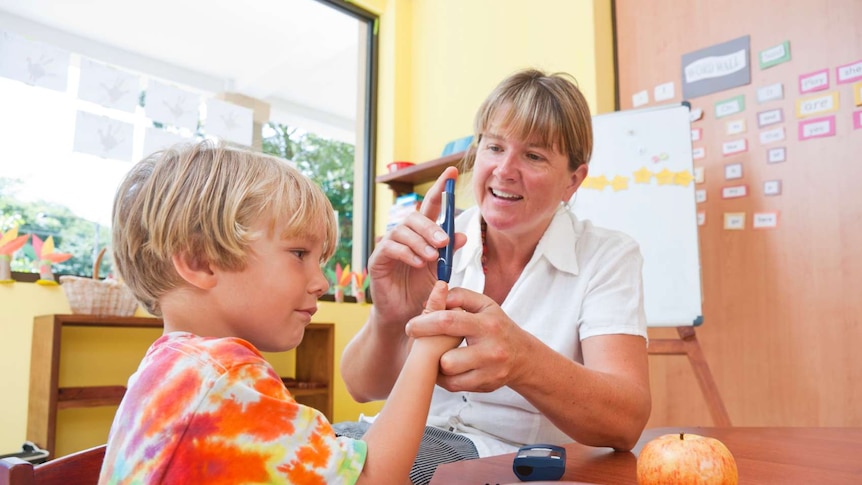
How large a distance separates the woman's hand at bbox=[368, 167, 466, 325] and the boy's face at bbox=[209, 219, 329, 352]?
17 centimetres

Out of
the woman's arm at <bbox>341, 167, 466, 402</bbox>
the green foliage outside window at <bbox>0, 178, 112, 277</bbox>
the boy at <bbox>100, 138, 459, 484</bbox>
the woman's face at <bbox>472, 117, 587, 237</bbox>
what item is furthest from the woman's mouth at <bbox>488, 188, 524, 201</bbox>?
the green foliage outside window at <bbox>0, 178, 112, 277</bbox>

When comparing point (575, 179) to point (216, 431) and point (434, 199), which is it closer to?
point (434, 199)

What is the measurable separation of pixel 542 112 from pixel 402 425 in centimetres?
77

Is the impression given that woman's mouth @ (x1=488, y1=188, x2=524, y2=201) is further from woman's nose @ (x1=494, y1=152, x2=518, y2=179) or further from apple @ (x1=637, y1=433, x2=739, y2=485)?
apple @ (x1=637, y1=433, x2=739, y2=485)

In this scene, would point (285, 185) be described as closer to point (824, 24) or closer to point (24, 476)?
point (24, 476)

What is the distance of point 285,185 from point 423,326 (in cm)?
23

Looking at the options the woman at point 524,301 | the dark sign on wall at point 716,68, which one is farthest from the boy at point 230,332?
the dark sign on wall at point 716,68

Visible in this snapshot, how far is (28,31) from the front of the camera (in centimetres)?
272

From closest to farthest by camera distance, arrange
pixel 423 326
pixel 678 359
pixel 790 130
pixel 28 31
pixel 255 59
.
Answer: pixel 423 326 → pixel 790 130 → pixel 678 359 → pixel 28 31 → pixel 255 59

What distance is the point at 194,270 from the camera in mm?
729

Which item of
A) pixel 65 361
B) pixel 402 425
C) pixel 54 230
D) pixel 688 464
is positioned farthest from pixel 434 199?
pixel 54 230

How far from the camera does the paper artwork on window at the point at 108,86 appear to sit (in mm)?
2805

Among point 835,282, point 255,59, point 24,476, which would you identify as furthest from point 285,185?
point 255,59

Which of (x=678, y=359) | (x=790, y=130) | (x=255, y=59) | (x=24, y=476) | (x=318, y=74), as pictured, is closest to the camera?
(x=24, y=476)
